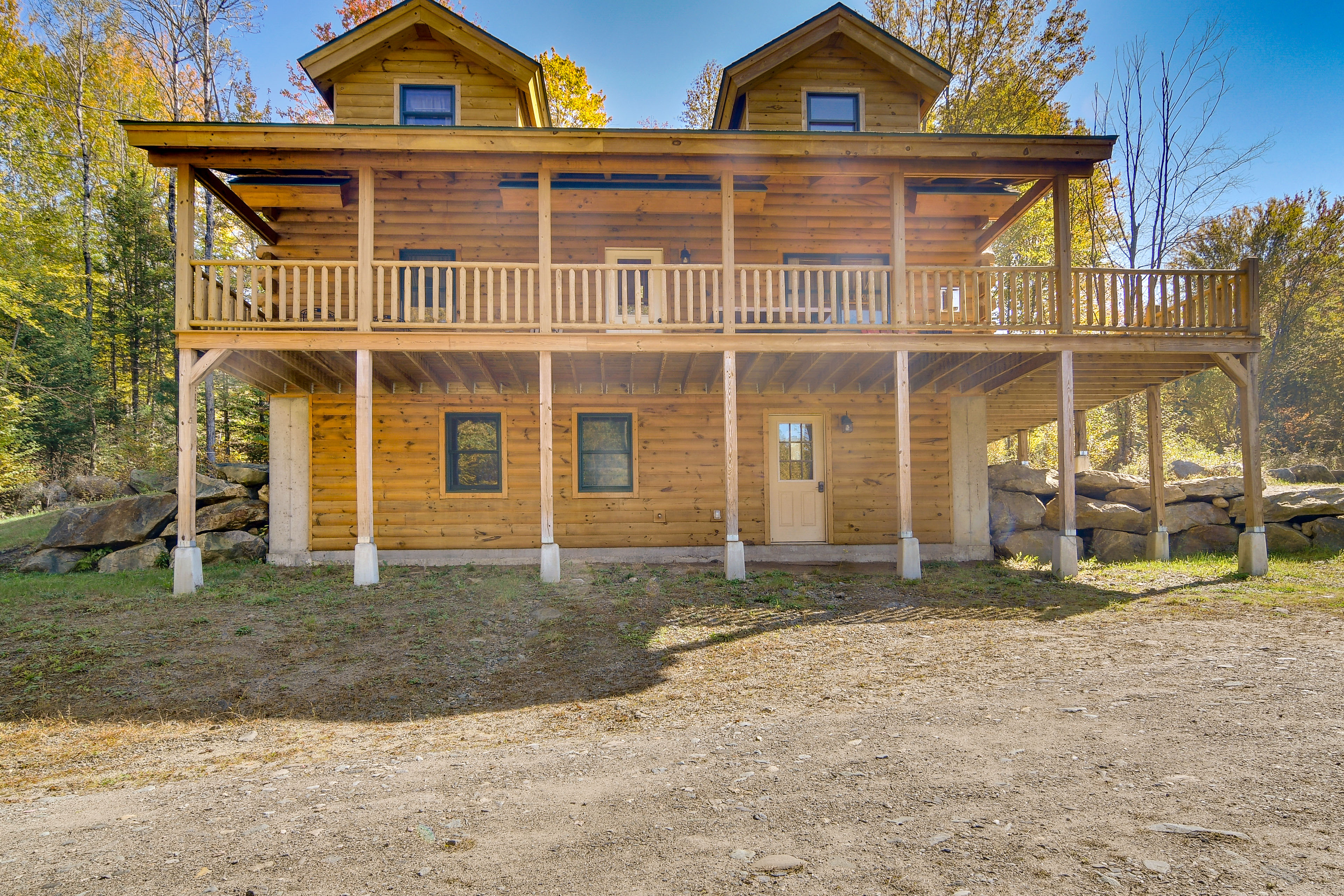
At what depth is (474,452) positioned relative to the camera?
39.1ft

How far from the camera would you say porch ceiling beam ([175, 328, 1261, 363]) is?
9.17 m

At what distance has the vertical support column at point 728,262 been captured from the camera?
959 centimetres

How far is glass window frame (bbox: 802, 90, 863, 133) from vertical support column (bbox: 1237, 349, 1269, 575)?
23.8 feet

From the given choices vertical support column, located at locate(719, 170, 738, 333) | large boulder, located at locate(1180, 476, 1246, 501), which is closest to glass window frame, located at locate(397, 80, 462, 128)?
vertical support column, located at locate(719, 170, 738, 333)

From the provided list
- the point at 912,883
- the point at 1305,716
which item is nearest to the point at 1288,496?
the point at 1305,716

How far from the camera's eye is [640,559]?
1177cm

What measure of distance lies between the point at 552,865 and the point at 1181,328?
11562 mm

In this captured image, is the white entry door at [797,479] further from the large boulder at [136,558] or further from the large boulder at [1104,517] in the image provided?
the large boulder at [136,558]

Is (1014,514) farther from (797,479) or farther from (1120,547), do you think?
(797,479)

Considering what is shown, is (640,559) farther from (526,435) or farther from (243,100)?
(243,100)

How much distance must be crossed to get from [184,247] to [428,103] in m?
5.40

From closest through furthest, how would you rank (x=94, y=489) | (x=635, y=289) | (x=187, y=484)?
(x=187, y=484) → (x=635, y=289) → (x=94, y=489)

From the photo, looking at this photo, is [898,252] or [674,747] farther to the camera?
[898,252]

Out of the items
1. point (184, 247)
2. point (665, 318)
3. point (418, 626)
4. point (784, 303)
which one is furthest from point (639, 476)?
point (184, 247)
